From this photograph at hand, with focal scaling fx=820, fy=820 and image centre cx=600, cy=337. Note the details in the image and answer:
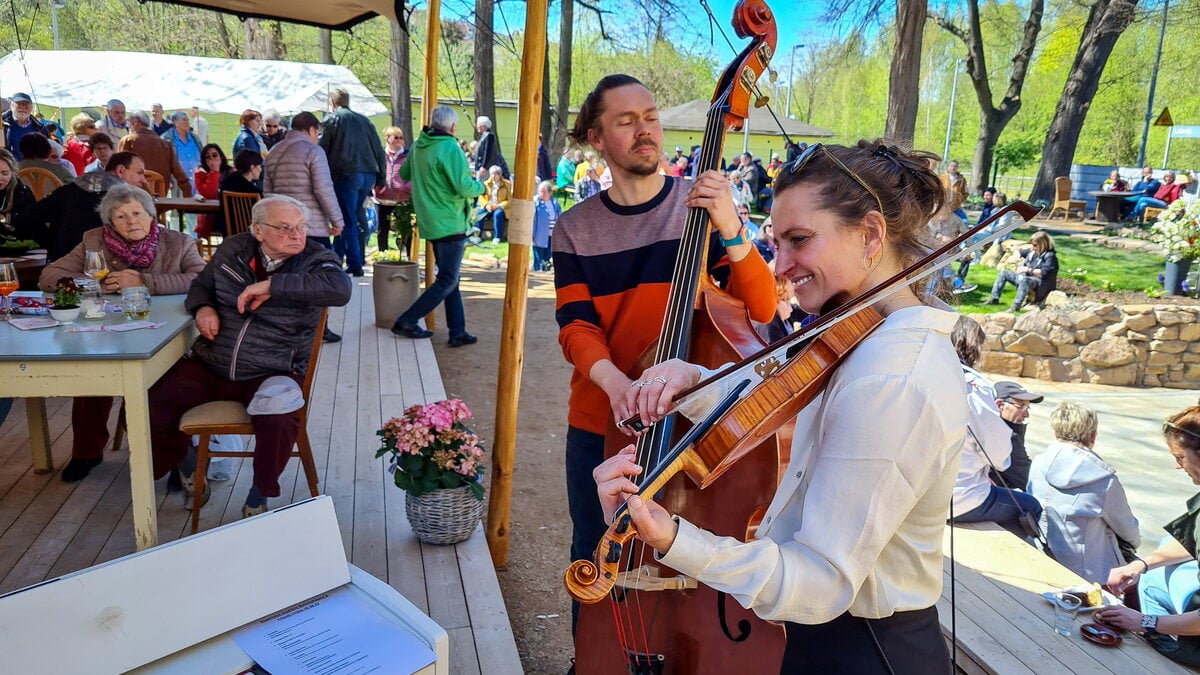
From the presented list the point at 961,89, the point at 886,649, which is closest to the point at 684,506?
the point at 886,649

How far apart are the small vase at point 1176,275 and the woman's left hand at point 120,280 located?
37.7ft

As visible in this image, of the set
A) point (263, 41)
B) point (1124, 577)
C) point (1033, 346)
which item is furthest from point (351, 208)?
point (263, 41)

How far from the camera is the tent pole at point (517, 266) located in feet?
9.21

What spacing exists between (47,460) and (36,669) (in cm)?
265

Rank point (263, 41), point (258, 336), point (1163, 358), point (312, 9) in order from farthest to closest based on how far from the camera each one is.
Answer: point (263, 41)
point (1163, 358)
point (312, 9)
point (258, 336)

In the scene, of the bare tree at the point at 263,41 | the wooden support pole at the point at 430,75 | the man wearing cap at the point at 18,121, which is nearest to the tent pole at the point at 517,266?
the wooden support pole at the point at 430,75

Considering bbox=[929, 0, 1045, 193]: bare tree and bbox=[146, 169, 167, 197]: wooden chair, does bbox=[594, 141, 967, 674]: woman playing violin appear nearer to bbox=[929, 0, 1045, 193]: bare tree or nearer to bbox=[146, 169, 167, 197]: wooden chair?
bbox=[146, 169, 167, 197]: wooden chair

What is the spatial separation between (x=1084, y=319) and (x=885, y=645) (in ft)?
27.9

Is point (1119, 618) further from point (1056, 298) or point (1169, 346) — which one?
point (1056, 298)

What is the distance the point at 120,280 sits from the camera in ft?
11.1

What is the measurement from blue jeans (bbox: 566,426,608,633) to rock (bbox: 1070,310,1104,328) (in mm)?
7913

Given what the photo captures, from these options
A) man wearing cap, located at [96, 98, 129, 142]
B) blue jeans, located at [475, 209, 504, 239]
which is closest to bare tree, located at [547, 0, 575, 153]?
blue jeans, located at [475, 209, 504, 239]

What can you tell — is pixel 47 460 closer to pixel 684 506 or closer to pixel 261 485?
pixel 261 485

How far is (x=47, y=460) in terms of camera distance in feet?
11.4
